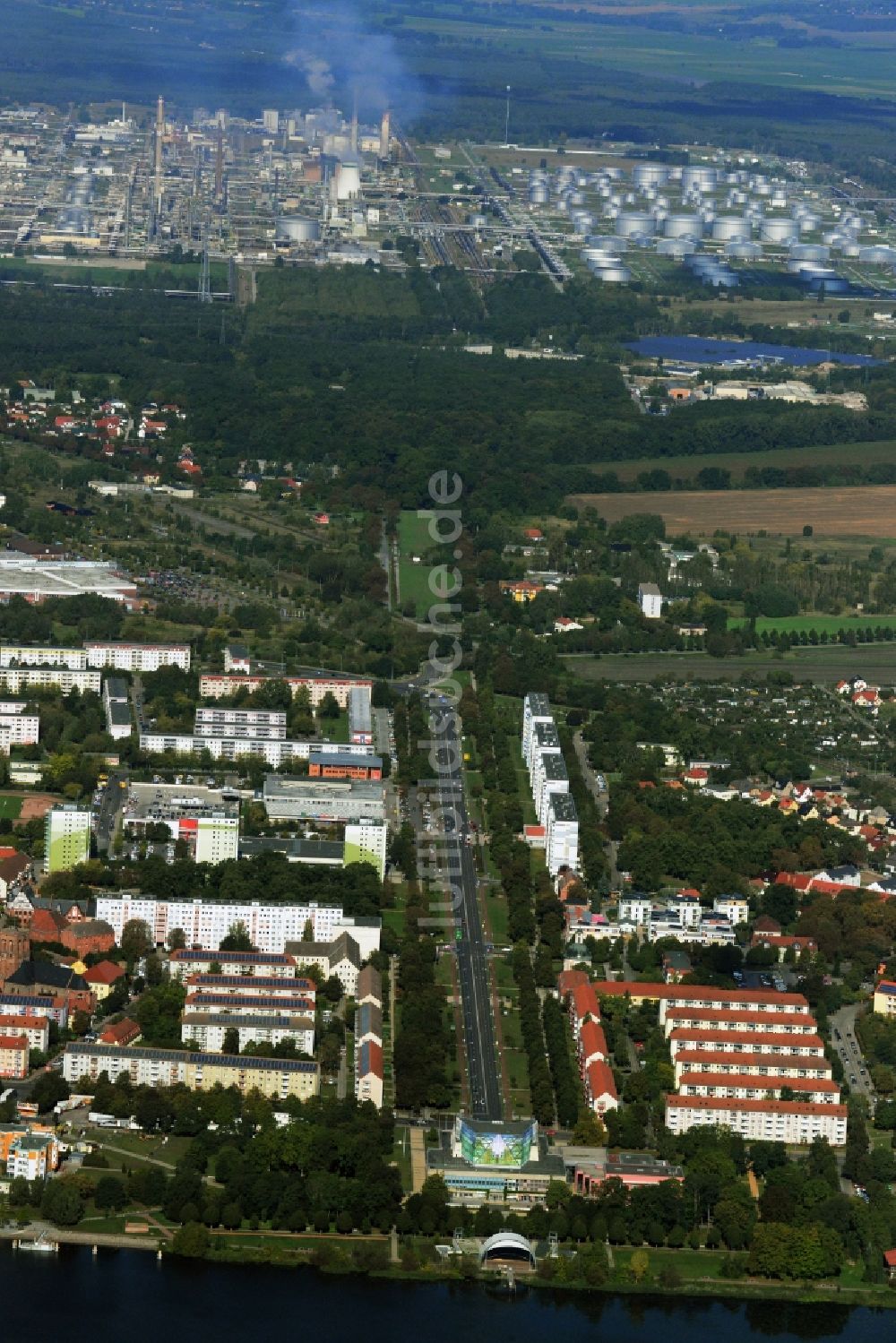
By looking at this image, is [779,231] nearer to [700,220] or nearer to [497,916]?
[700,220]

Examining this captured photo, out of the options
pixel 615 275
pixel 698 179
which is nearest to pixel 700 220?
pixel 698 179

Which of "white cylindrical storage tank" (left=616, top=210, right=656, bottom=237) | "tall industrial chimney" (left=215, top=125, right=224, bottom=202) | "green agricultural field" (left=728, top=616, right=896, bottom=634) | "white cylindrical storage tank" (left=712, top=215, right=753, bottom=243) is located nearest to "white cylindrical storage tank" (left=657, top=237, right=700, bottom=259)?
"white cylindrical storage tank" (left=616, top=210, right=656, bottom=237)

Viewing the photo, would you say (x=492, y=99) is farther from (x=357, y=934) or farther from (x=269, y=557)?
(x=357, y=934)

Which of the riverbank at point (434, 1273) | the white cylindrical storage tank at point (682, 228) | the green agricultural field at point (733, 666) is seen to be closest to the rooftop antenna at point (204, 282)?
the white cylindrical storage tank at point (682, 228)

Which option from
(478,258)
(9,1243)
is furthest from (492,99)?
(9,1243)

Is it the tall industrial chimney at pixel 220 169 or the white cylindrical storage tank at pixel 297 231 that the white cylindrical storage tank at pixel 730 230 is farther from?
the tall industrial chimney at pixel 220 169
